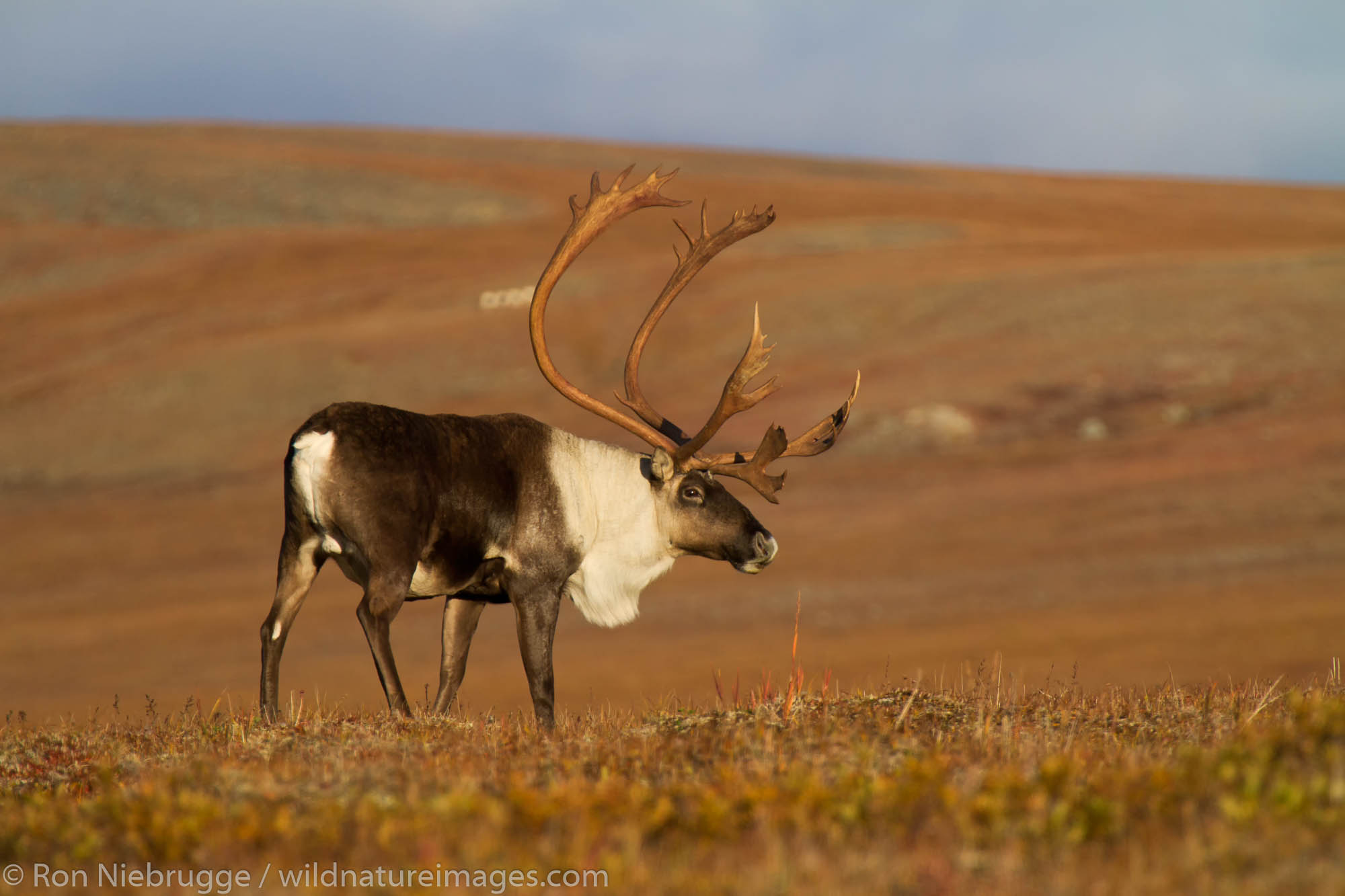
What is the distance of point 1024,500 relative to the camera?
86.2ft

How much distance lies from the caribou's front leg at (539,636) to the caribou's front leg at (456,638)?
492mm

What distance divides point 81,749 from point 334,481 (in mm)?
1873

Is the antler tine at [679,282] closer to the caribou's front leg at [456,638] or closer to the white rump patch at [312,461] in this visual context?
the caribou's front leg at [456,638]

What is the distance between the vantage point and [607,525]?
9.33 meters

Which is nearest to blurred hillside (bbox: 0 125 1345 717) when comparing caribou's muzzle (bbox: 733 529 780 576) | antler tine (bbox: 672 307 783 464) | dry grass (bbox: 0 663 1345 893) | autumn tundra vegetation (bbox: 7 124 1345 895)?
autumn tundra vegetation (bbox: 7 124 1345 895)

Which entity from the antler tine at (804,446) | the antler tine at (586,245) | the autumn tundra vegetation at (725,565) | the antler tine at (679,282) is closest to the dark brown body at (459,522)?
the antler tine at (804,446)

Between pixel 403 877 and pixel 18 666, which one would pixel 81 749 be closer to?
pixel 403 877

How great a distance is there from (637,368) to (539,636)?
7.65ft

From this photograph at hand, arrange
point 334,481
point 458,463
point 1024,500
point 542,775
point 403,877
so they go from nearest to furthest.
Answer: point 403,877 → point 542,775 → point 334,481 → point 458,463 → point 1024,500

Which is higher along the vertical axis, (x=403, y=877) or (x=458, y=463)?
(x=458, y=463)

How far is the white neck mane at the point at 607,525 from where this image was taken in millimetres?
9047

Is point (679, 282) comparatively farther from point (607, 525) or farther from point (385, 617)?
point (385, 617)

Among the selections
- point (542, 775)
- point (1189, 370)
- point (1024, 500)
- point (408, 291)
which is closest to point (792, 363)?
point (1189, 370)

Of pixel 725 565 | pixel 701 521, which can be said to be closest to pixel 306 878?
pixel 701 521
